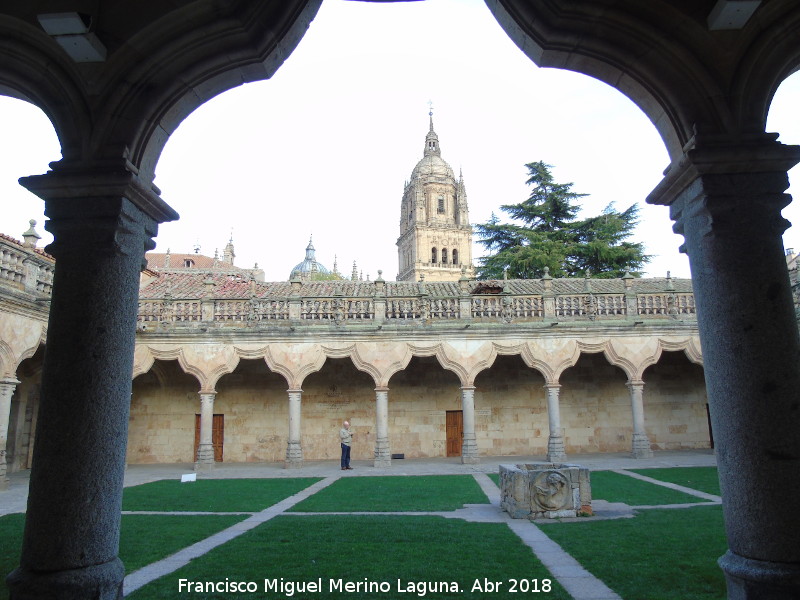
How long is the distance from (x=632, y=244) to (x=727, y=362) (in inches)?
1357

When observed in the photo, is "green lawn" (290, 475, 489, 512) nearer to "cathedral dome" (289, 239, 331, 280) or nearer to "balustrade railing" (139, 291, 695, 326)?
"balustrade railing" (139, 291, 695, 326)

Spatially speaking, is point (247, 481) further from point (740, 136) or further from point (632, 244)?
point (632, 244)

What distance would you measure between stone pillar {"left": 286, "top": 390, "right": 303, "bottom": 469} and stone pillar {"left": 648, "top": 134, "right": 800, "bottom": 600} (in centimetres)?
1608

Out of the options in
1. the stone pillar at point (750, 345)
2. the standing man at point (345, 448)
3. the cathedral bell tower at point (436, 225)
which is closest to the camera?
the stone pillar at point (750, 345)

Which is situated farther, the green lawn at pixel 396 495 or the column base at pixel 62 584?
the green lawn at pixel 396 495

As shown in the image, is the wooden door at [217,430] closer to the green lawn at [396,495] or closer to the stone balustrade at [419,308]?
the stone balustrade at [419,308]

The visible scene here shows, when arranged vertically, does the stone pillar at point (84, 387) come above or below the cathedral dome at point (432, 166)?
below

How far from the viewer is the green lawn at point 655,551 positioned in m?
4.95

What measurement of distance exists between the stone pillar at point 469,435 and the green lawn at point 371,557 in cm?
1008

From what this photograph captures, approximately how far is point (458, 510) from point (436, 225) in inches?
2408

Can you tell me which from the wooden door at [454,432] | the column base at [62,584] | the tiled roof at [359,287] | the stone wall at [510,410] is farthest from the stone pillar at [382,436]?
the column base at [62,584]

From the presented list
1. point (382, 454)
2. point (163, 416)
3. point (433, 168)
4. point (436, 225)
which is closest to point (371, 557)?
point (382, 454)

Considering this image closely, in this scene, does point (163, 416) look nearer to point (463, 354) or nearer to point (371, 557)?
point (463, 354)

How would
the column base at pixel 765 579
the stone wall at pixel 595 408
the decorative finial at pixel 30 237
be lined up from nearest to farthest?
1. the column base at pixel 765 579
2. the decorative finial at pixel 30 237
3. the stone wall at pixel 595 408
